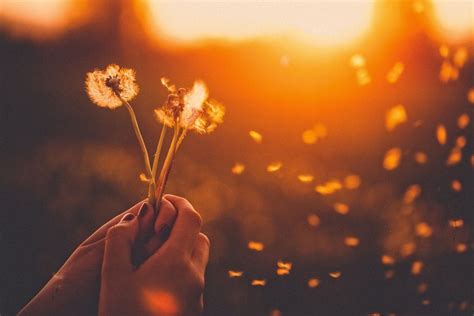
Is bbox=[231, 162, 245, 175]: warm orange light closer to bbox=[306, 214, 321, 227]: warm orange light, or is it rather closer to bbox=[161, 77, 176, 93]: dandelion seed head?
bbox=[306, 214, 321, 227]: warm orange light

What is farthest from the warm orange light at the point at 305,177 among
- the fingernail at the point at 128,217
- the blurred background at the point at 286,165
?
the fingernail at the point at 128,217

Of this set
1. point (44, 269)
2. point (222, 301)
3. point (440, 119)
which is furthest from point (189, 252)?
point (440, 119)

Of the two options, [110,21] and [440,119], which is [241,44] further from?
[440,119]

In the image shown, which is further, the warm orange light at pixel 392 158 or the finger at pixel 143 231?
the warm orange light at pixel 392 158

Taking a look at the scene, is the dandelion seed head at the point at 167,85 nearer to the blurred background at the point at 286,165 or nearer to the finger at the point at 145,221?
the finger at the point at 145,221

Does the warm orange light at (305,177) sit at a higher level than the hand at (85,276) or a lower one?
higher

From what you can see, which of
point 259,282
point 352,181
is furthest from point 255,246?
point 352,181
